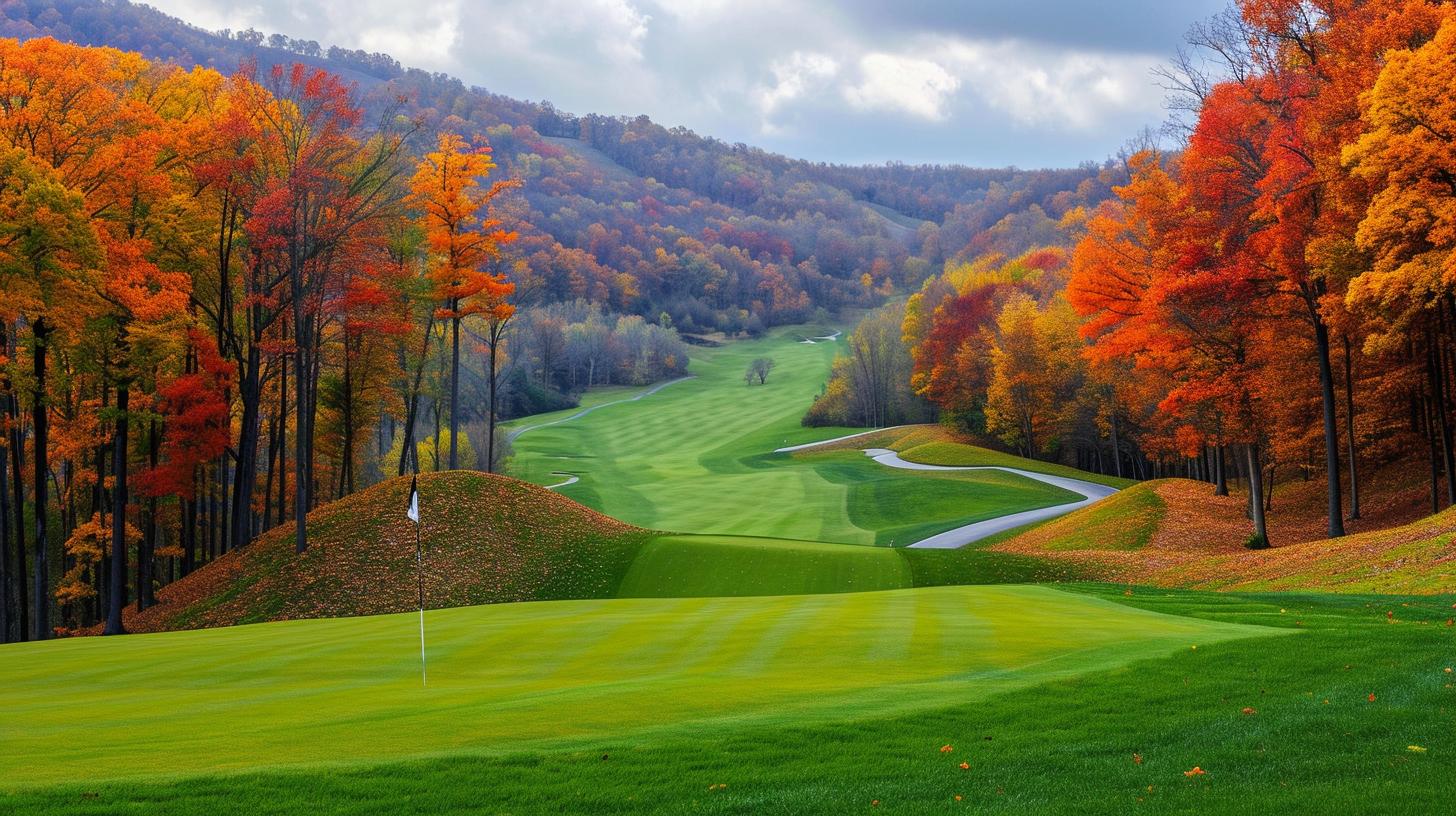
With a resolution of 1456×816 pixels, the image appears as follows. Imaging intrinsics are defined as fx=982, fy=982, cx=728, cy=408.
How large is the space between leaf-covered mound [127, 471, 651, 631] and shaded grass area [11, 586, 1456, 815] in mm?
20270

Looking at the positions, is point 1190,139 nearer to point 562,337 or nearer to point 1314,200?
point 1314,200

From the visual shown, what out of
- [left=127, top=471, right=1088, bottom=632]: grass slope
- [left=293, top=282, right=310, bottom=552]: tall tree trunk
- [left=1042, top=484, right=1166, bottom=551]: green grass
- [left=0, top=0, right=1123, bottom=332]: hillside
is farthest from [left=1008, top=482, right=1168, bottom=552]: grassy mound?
[left=0, top=0, right=1123, bottom=332]: hillside

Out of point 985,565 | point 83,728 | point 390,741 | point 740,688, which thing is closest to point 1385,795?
point 740,688

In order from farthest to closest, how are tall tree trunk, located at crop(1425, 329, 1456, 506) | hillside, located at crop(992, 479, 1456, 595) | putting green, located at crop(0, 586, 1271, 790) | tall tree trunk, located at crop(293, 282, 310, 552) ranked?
tall tree trunk, located at crop(293, 282, 310, 552) < tall tree trunk, located at crop(1425, 329, 1456, 506) < hillside, located at crop(992, 479, 1456, 595) < putting green, located at crop(0, 586, 1271, 790)

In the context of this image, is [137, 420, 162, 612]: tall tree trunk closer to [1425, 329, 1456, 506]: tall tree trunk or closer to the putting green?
the putting green

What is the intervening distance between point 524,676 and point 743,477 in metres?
47.3

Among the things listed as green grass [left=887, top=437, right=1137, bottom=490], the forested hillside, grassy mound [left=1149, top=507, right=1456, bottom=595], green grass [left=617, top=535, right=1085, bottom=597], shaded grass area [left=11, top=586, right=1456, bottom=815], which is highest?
the forested hillside

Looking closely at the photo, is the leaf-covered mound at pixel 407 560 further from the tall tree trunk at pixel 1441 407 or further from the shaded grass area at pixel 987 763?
the tall tree trunk at pixel 1441 407

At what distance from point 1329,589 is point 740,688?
15.7 metres

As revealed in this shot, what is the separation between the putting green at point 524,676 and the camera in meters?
9.33

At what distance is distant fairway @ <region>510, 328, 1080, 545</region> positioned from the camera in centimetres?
4744

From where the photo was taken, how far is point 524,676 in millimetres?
13367

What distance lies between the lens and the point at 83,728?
10344 millimetres

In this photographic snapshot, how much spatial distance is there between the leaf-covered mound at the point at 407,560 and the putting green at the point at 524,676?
8.85 meters
